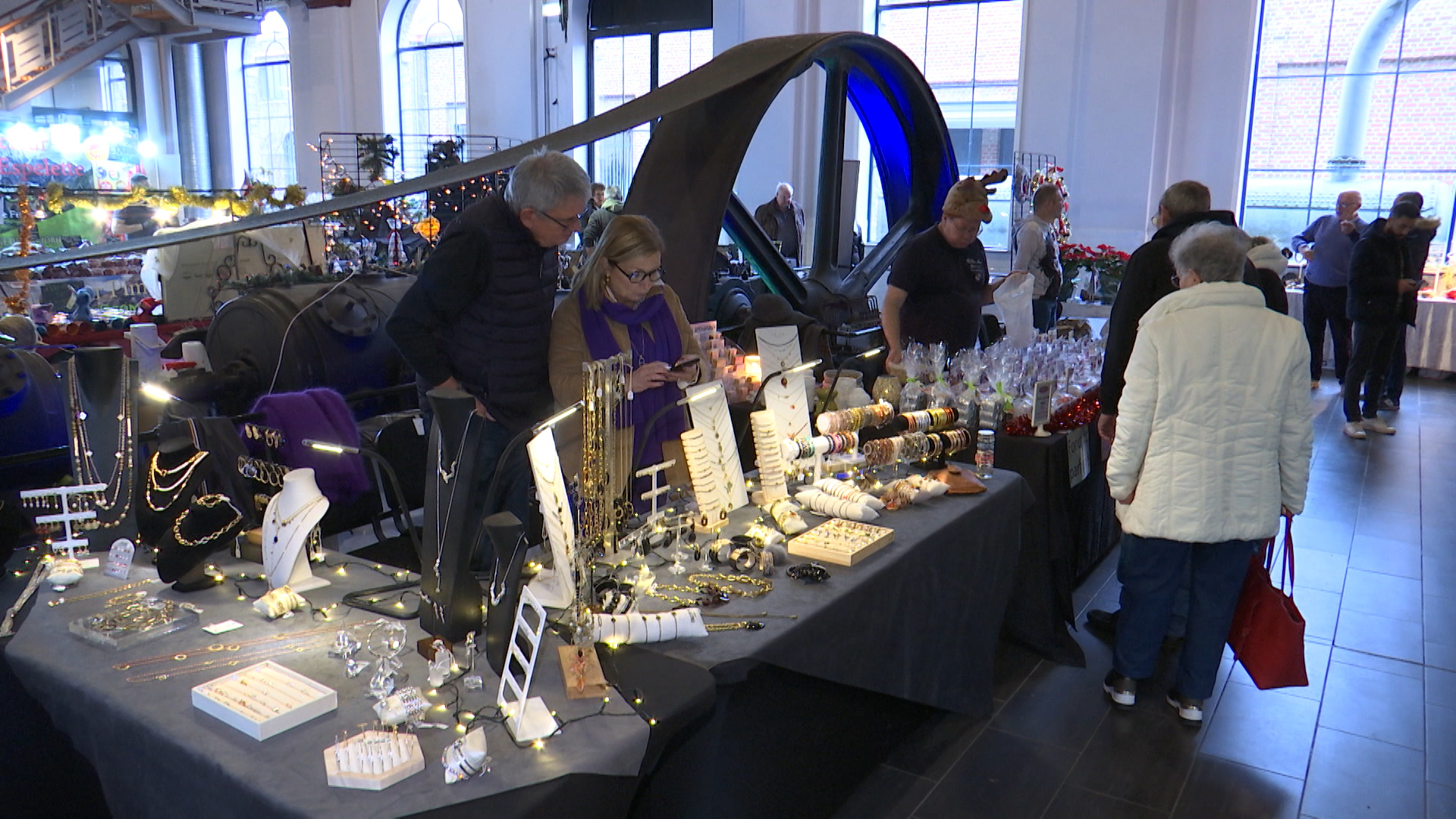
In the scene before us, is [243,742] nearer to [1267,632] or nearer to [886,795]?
[886,795]

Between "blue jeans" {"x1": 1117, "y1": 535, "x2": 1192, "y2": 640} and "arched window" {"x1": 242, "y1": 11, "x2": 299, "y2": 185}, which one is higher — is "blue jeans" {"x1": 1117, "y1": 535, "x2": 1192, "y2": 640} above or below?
below

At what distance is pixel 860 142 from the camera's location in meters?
13.1

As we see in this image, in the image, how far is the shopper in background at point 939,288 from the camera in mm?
4027

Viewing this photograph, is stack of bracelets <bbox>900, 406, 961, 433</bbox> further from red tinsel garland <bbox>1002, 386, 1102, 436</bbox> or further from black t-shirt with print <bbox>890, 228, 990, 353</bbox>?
black t-shirt with print <bbox>890, 228, 990, 353</bbox>

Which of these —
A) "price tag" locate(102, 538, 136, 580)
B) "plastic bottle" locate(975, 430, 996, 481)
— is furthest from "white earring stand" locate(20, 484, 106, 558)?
"plastic bottle" locate(975, 430, 996, 481)

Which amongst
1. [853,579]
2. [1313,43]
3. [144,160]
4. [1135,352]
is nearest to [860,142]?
[1313,43]

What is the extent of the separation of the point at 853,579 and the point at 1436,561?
12.3 feet

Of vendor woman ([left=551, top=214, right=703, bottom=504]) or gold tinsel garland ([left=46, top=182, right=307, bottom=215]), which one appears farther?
gold tinsel garland ([left=46, top=182, right=307, bottom=215])

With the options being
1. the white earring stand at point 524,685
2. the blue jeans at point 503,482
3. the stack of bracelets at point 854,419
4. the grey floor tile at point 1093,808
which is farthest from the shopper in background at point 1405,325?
the white earring stand at point 524,685

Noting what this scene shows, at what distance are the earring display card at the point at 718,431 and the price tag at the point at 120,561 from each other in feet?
3.99

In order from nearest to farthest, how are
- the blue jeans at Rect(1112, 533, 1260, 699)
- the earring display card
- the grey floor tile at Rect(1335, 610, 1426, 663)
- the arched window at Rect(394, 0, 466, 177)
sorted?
the earring display card < the blue jeans at Rect(1112, 533, 1260, 699) < the grey floor tile at Rect(1335, 610, 1426, 663) < the arched window at Rect(394, 0, 466, 177)

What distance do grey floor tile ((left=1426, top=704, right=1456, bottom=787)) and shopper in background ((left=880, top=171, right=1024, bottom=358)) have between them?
1975 mm

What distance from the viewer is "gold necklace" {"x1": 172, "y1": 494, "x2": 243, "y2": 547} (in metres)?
2.02

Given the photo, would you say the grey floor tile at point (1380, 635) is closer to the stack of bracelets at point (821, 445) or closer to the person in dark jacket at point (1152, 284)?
the person in dark jacket at point (1152, 284)
